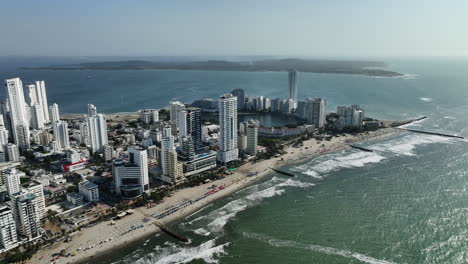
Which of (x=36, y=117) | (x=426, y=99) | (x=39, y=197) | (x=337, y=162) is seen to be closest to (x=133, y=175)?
(x=39, y=197)

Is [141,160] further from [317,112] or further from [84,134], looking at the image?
[317,112]

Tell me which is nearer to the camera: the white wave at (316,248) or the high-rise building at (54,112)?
the white wave at (316,248)

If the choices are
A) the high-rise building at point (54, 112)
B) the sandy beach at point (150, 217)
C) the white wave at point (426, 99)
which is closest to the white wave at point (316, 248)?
the sandy beach at point (150, 217)

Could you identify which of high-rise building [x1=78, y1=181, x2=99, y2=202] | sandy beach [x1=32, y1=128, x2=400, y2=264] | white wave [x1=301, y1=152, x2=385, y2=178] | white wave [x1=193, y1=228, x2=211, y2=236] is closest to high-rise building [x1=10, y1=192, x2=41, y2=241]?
sandy beach [x1=32, y1=128, x2=400, y2=264]

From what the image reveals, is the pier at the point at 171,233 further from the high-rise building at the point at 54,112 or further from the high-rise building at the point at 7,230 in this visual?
the high-rise building at the point at 54,112

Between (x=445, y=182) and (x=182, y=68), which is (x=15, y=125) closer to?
(x=445, y=182)

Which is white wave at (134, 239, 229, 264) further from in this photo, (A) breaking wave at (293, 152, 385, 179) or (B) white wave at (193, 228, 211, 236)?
(A) breaking wave at (293, 152, 385, 179)
